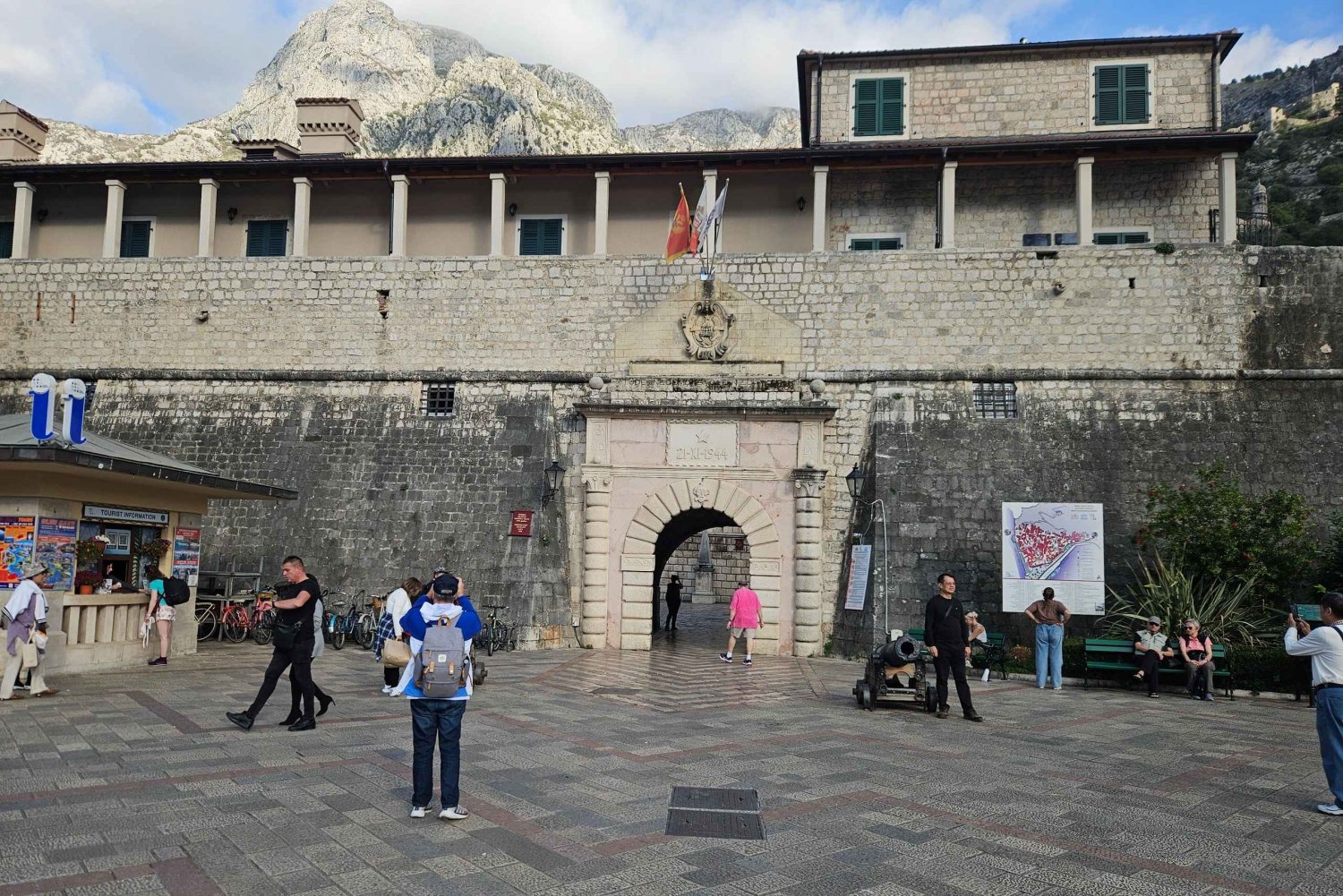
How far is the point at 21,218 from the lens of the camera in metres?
21.9

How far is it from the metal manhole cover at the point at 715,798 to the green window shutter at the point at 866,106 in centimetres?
1856

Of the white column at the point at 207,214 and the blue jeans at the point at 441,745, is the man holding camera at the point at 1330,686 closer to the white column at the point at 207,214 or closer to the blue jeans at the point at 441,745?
the blue jeans at the point at 441,745

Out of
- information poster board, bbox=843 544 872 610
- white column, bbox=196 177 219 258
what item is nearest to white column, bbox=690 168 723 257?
information poster board, bbox=843 544 872 610

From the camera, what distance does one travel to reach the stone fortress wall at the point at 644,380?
17.6 m

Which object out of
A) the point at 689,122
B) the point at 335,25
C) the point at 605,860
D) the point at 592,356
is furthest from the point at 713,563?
the point at 689,122

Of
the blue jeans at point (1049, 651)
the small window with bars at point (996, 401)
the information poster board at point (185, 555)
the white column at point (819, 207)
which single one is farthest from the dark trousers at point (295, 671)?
the white column at point (819, 207)

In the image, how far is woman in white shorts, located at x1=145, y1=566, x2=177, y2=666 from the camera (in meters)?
13.4

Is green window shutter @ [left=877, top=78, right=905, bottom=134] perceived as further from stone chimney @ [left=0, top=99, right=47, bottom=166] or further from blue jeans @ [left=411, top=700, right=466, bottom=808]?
stone chimney @ [left=0, top=99, right=47, bottom=166]

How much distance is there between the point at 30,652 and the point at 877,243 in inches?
713

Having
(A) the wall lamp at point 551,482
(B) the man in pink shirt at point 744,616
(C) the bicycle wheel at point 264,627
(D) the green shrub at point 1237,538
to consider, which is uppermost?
(A) the wall lamp at point 551,482

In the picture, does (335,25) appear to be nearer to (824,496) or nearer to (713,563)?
(713,563)

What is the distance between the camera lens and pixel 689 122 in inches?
6156

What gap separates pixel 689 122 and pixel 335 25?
66.6m

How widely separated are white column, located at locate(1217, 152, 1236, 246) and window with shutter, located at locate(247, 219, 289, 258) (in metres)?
22.1
